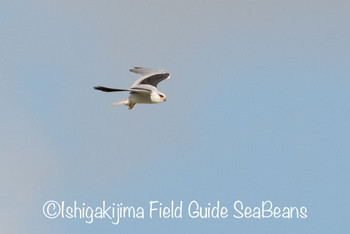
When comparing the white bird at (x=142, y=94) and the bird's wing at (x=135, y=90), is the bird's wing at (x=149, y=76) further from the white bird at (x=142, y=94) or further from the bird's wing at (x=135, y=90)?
the bird's wing at (x=135, y=90)

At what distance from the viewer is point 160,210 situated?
45.3 metres

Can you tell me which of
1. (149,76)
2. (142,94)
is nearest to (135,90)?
(142,94)

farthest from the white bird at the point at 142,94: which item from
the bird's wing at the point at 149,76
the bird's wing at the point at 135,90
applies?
the bird's wing at the point at 149,76

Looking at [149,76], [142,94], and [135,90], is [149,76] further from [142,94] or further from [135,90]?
[135,90]

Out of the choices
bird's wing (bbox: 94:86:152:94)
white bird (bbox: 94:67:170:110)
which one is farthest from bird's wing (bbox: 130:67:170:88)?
bird's wing (bbox: 94:86:152:94)

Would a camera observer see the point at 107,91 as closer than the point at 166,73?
Yes

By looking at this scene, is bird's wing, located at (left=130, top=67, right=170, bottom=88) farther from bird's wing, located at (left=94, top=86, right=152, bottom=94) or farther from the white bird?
bird's wing, located at (left=94, top=86, right=152, bottom=94)

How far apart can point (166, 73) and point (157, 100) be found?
7932 millimetres

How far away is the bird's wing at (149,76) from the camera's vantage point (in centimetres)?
4897

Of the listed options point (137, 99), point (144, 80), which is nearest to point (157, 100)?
point (137, 99)

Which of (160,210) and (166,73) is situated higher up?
(166,73)

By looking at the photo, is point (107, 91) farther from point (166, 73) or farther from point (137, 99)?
point (166, 73)

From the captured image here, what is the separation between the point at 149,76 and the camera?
50688 mm

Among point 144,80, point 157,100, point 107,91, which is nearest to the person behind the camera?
point 107,91
